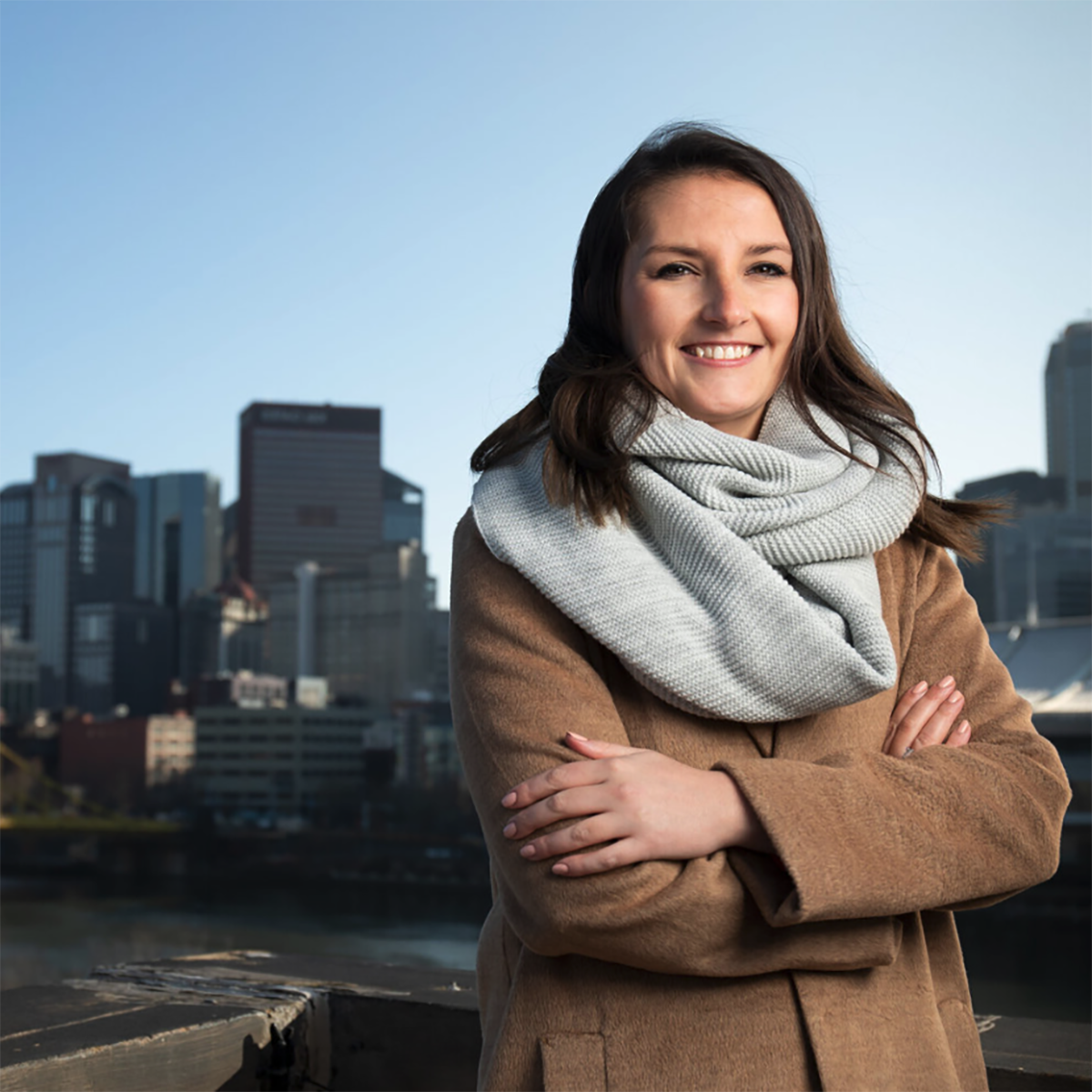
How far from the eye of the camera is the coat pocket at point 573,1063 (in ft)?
2.58

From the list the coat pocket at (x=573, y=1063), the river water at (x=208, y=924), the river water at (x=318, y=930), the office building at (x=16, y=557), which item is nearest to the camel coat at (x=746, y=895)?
the coat pocket at (x=573, y=1063)

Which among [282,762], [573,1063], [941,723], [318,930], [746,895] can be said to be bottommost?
[318,930]

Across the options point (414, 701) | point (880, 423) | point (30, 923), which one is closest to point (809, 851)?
point (880, 423)

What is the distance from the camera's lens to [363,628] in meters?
59.2

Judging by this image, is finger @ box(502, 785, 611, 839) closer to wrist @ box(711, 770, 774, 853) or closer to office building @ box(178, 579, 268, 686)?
wrist @ box(711, 770, 774, 853)

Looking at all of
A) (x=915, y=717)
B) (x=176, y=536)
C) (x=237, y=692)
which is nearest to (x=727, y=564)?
(x=915, y=717)

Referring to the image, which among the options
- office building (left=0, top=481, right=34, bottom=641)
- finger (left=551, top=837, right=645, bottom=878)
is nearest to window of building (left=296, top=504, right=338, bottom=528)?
office building (left=0, top=481, right=34, bottom=641)

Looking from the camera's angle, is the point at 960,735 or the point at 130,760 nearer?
the point at 960,735

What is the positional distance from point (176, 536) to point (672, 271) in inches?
3164

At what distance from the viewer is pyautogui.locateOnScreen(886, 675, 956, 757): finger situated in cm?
89

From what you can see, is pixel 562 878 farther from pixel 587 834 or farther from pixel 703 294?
pixel 703 294

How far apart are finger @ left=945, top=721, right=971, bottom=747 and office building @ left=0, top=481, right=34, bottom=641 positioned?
246 feet

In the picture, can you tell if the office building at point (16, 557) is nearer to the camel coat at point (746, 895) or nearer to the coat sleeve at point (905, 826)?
the camel coat at point (746, 895)

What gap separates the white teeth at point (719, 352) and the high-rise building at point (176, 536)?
241ft
